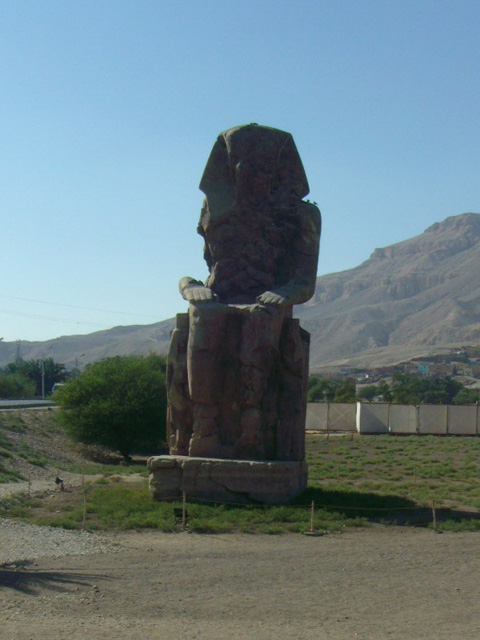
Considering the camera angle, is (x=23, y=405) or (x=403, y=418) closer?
(x=403, y=418)

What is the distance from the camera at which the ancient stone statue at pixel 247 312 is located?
39.3 feet

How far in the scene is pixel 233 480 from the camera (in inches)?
458

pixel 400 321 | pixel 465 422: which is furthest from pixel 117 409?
pixel 400 321

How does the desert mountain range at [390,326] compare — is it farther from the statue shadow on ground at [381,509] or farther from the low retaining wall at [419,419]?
the statue shadow on ground at [381,509]

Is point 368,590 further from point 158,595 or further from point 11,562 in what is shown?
point 11,562

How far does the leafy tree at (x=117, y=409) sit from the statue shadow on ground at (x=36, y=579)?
15964mm

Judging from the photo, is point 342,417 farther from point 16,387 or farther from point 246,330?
point 16,387

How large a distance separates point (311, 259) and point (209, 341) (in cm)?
200

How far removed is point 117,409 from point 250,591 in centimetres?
1691

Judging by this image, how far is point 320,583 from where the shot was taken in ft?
26.2

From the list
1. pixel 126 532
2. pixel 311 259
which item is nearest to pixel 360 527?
pixel 126 532

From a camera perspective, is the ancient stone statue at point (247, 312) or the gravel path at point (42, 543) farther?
the ancient stone statue at point (247, 312)

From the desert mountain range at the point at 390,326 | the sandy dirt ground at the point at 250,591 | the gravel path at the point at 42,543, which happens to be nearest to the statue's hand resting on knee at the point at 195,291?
the sandy dirt ground at the point at 250,591

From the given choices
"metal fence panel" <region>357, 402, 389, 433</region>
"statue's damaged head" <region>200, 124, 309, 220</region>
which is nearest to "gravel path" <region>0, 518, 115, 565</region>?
"statue's damaged head" <region>200, 124, 309, 220</region>
